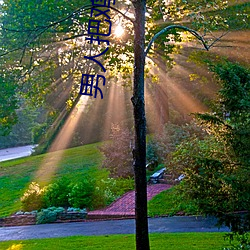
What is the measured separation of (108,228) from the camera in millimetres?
9430

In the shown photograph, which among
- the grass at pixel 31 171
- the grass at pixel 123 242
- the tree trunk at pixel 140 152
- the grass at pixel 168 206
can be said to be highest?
the tree trunk at pixel 140 152

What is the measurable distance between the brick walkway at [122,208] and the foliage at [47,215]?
992 millimetres

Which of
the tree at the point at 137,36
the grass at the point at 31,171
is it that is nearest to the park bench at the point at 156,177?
the grass at the point at 31,171

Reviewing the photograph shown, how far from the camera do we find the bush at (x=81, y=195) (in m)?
11.7

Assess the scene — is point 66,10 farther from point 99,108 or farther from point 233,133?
point 99,108

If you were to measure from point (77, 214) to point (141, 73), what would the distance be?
7018 mm

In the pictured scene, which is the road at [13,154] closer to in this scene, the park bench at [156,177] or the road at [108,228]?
the park bench at [156,177]

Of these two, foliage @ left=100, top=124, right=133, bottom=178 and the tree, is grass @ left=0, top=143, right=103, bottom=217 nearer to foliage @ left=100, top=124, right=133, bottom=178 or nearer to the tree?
foliage @ left=100, top=124, right=133, bottom=178

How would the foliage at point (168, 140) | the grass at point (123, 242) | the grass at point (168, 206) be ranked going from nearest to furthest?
the grass at point (123, 242), the grass at point (168, 206), the foliage at point (168, 140)

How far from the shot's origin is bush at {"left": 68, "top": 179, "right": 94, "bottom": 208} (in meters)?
11.7

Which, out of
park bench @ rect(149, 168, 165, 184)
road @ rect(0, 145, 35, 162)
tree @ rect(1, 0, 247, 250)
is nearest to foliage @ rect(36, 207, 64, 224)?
tree @ rect(1, 0, 247, 250)

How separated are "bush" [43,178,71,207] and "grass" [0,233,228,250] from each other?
3.37 meters

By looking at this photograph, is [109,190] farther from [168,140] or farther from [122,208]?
[168,140]

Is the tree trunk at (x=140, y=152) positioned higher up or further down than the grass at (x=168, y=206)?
higher up
